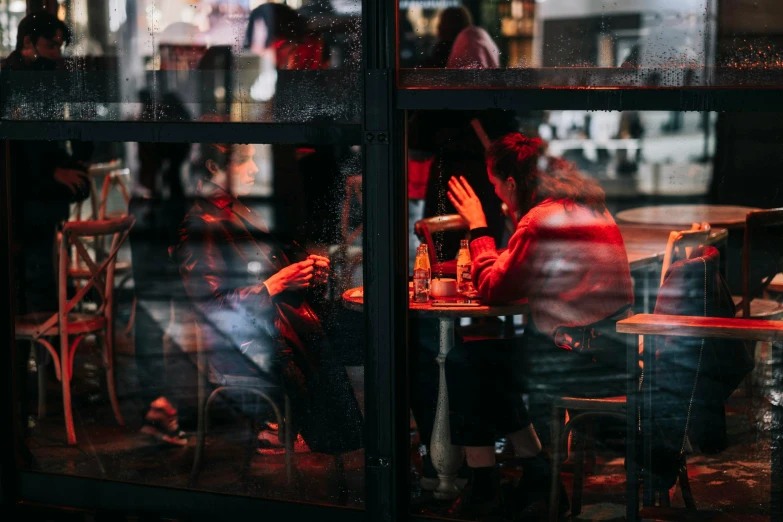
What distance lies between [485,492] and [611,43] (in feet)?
5.50

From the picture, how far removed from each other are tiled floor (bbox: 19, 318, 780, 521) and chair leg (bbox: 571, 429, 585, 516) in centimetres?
2

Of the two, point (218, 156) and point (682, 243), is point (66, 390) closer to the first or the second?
point (218, 156)

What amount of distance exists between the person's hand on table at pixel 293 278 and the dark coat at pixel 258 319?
0.02 meters

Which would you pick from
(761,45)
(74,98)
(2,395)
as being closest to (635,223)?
(761,45)

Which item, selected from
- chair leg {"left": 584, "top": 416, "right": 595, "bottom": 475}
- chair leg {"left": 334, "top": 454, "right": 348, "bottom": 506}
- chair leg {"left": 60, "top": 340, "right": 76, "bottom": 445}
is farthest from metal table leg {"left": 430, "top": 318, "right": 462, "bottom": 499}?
chair leg {"left": 60, "top": 340, "right": 76, "bottom": 445}

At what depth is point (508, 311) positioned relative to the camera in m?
3.73

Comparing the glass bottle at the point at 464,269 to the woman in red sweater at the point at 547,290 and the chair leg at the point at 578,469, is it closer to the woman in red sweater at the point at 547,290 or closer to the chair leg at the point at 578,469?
the woman in red sweater at the point at 547,290

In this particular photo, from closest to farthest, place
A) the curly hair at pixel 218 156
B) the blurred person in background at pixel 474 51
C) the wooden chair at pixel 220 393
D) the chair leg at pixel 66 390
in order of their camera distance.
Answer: the blurred person in background at pixel 474 51 → the wooden chair at pixel 220 393 → the curly hair at pixel 218 156 → the chair leg at pixel 66 390

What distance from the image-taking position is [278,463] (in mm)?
3908

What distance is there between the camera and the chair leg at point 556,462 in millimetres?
3662

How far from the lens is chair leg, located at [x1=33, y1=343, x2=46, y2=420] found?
171 inches

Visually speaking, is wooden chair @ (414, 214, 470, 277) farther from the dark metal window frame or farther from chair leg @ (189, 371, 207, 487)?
chair leg @ (189, 371, 207, 487)

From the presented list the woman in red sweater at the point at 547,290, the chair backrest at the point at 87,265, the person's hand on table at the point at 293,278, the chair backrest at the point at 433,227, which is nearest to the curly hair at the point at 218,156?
the person's hand on table at the point at 293,278

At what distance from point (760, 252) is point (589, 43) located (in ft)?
3.72
